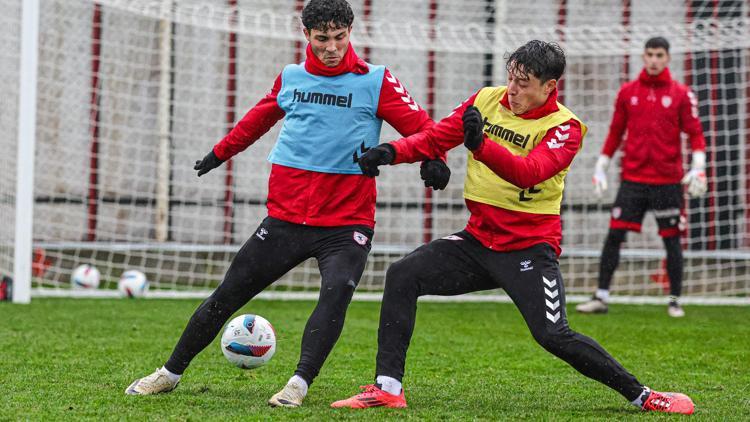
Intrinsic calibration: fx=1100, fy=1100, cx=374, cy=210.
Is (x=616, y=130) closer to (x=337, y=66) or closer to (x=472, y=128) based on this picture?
(x=337, y=66)

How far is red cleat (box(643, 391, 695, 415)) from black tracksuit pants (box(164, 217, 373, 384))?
51.8 inches

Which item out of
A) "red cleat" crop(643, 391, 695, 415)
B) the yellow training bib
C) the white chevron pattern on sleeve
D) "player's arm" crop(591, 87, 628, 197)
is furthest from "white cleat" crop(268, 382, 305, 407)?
"player's arm" crop(591, 87, 628, 197)

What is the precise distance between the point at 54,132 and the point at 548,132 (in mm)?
7793

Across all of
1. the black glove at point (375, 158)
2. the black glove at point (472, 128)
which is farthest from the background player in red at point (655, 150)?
the black glove at point (472, 128)

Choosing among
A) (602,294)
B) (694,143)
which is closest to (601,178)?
(694,143)

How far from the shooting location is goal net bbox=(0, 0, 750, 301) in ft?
36.2

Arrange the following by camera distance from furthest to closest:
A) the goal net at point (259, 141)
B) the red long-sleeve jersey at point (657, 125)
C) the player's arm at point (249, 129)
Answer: the goal net at point (259, 141), the red long-sleeve jersey at point (657, 125), the player's arm at point (249, 129)

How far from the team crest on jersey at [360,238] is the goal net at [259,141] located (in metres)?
6.00

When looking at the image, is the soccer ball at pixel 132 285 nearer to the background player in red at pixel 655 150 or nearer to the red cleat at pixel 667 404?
the background player in red at pixel 655 150

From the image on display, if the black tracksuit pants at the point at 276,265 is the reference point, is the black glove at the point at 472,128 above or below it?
above

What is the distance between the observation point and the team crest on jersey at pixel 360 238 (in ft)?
15.5

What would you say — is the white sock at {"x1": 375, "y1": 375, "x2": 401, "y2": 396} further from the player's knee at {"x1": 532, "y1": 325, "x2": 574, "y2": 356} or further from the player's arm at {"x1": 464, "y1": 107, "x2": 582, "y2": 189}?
the player's arm at {"x1": 464, "y1": 107, "x2": 582, "y2": 189}

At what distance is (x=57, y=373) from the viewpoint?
5422 millimetres

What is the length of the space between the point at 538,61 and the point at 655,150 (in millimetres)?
4326
